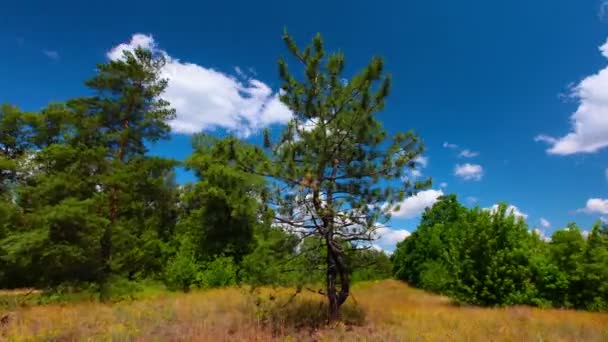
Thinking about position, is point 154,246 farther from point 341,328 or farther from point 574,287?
point 574,287

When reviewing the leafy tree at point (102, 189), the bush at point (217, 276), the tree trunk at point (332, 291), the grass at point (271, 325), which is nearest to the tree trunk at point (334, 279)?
the tree trunk at point (332, 291)

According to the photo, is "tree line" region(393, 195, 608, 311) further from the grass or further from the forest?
the grass

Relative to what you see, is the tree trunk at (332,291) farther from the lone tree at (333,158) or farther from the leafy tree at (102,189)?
the leafy tree at (102,189)

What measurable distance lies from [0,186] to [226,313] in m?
19.3

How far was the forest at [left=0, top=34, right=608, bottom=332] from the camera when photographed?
7.33 meters

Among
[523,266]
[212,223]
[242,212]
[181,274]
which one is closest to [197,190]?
[212,223]

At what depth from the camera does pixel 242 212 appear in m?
6.83

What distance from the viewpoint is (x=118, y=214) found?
13.9m

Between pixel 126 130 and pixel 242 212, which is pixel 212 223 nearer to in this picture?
pixel 126 130

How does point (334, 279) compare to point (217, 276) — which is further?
point (217, 276)

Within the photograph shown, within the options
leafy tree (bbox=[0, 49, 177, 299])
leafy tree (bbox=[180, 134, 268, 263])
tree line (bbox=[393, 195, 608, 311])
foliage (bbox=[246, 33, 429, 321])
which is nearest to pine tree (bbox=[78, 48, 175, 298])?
leafy tree (bbox=[0, 49, 177, 299])

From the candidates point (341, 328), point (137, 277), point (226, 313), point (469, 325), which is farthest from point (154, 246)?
point (469, 325)

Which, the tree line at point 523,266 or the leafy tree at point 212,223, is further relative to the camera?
the leafy tree at point 212,223

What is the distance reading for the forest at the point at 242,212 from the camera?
24.0 ft
